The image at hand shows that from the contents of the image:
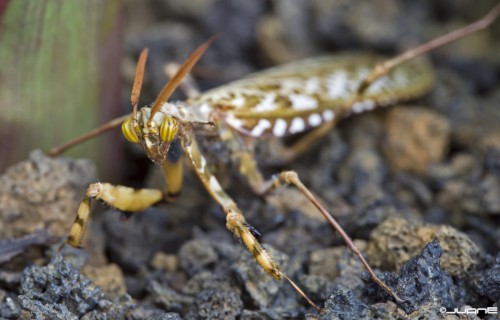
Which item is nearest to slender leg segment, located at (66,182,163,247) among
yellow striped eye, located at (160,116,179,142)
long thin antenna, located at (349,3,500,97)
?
yellow striped eye, located at (160,116,179,142)

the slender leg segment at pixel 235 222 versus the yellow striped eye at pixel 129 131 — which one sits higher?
the yellow striped eye at pixel 129 131

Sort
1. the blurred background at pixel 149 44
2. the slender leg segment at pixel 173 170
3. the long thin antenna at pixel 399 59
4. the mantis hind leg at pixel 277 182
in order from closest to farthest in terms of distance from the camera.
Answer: the mantis hind leg at pixel 277 182
the slender leg segment at pixel 173 170
the blurred background at pixel 149 44
the long thin antenna at pixel 399 59

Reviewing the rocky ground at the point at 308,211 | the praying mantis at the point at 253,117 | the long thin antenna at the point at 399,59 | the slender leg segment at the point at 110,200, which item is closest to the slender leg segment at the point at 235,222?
the praying mantis at the point at 253,117

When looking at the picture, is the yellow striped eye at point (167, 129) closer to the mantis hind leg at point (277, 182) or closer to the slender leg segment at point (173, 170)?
the slender leg segment at point (173, 170)

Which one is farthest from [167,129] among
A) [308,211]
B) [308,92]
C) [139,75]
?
[308,92]

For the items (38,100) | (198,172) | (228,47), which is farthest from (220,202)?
(228,47)

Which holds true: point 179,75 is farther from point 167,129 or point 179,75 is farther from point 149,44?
point 149,44

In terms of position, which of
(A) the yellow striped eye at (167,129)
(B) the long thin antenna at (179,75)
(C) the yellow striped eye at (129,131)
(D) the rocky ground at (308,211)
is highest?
(B) the long thin antenna at (179,75)
